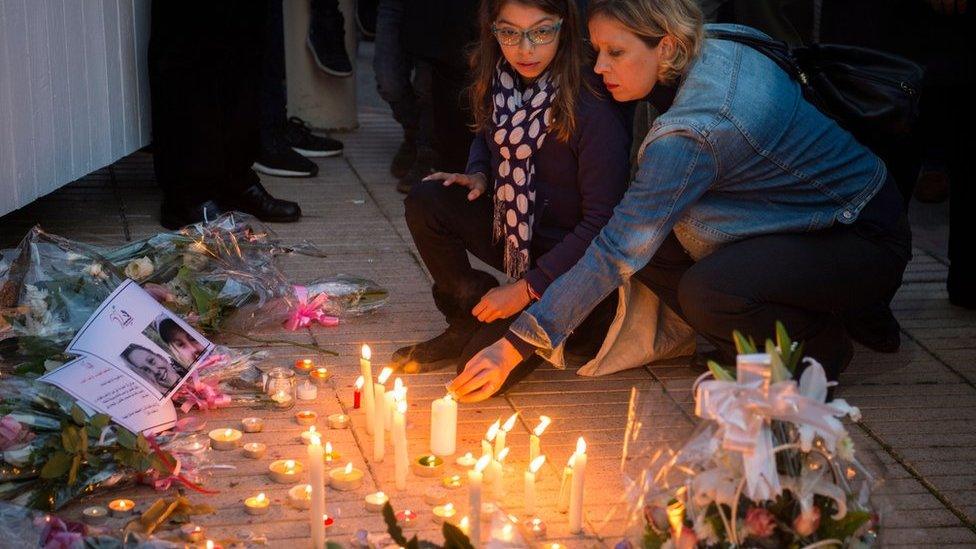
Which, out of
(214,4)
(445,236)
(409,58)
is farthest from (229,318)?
(409,58)

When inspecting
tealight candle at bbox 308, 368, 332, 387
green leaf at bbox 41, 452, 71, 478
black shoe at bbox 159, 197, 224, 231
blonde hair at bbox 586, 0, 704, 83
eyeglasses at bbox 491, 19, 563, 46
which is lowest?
black shoe at bbox 159, 197, 224, 231

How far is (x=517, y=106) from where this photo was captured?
4.02m

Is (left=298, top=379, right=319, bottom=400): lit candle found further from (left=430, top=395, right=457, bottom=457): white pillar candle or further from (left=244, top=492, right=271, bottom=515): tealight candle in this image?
(left=244, top=492, right=271, bottom=515): tealight candle

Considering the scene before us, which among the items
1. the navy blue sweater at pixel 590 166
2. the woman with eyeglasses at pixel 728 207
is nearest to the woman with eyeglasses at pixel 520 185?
the navy blue sweater at pixel 590 166

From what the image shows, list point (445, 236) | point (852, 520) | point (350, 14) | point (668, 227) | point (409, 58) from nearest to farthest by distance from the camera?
point (852, 520) < point (668, 227) < point (445, 236) < point (409, 58) < point (350, 14)

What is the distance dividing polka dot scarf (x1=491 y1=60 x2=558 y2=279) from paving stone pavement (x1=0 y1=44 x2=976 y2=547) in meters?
0.46

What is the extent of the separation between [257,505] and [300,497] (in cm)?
10

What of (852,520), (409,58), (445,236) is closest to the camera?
(852,520)

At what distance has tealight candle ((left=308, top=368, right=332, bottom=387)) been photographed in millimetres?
4004

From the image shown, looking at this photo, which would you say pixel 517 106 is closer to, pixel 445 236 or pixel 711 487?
pixel 445 236

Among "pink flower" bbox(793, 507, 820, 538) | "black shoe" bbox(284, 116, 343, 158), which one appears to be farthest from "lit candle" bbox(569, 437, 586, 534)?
"black shoe" bbox(284, 116, 343, 158)

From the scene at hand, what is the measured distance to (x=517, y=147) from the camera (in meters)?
4.00

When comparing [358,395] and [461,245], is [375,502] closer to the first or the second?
[358,395]

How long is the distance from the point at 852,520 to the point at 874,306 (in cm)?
211
